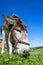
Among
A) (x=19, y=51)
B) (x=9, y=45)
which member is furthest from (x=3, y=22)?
(x=19, y=51)

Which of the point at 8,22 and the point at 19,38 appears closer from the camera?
the point at 19,38

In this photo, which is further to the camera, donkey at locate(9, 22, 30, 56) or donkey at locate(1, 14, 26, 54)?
donkey at locate(1, 14, 26, 54)

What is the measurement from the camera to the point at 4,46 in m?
18.2

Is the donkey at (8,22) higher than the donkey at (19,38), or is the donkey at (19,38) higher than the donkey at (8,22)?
the donkey at (8,22)

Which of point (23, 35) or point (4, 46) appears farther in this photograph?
point (4, 46)

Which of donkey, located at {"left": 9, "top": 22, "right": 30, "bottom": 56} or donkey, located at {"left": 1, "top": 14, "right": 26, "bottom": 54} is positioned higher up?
donkey, located at {"left": 1, "top": 14, "right": 26, "bottom": 54}

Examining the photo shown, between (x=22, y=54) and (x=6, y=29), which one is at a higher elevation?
(x=6, y=29)

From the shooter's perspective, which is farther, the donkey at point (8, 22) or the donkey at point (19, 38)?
the donkey at point (8, 22)

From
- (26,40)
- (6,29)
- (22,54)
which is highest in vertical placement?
(6,29)

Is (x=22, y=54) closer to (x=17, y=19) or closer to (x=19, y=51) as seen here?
(x=19, y=51)

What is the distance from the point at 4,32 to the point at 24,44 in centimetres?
291

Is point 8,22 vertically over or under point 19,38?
over

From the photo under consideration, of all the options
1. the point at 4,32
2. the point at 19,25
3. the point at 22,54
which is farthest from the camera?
the point at 4,32

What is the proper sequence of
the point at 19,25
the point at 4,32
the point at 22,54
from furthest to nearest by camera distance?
the point at 4,32
the point at 19,25
the point at 22,54
